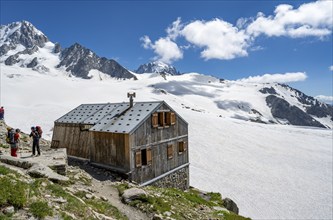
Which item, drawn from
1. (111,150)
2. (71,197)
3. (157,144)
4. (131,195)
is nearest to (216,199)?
(157,144)

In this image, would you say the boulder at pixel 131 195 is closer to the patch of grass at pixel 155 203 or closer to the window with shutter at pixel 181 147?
the patch of grass at pixel 155 203

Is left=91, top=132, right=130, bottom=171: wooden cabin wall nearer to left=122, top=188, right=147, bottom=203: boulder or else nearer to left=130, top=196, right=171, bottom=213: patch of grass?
left=122, top=188, right=147, bottom=203: boulder

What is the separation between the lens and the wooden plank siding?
23.0m

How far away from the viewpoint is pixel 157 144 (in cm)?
2555

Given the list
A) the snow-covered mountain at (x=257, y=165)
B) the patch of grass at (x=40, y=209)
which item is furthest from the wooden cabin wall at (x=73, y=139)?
the snow-covered mountain at (x=257, y=165)

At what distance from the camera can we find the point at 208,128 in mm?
67750

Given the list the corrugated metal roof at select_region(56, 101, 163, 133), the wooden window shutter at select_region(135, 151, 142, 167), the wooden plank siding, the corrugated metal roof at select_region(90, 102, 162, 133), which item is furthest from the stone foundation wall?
the corrugated metal roof at select_region(56, 101, 163, 133)

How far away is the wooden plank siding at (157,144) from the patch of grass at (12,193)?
1239 centimetres

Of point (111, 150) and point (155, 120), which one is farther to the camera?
point (155, 120)

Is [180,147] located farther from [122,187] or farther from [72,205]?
[72,205]

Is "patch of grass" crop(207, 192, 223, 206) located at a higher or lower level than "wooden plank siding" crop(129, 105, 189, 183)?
lower

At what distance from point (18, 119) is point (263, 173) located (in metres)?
49.1

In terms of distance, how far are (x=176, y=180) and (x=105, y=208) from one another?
15.2 m

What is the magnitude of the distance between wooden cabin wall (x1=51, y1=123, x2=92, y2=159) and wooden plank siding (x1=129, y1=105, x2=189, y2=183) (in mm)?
5778
